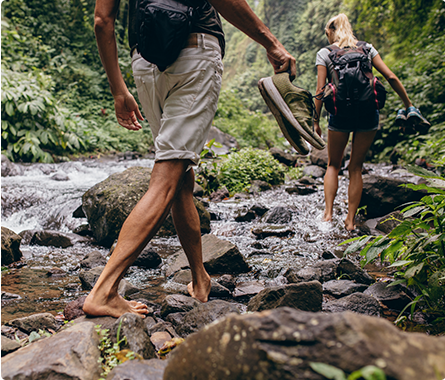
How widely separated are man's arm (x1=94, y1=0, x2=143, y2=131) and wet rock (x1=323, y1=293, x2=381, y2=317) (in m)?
1.64

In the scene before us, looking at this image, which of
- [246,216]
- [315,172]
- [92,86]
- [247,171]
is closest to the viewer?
[246,216]

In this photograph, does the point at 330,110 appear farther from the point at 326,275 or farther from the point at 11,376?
the point at 11,376

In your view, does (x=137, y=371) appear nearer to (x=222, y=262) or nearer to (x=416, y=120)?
(x=222, y=262)

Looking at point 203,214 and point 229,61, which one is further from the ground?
point 229,61

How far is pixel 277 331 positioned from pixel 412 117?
324cm

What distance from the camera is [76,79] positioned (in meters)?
15.3

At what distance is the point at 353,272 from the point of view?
2.18 m

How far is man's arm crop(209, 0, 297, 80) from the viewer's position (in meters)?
1.58

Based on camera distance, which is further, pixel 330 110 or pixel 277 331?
pixel 330 110

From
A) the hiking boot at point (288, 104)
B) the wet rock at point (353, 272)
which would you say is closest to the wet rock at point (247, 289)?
the wet rock at point (353, 272)

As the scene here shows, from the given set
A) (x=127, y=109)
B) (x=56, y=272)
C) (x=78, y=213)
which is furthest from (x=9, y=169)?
(x=127, y=109)

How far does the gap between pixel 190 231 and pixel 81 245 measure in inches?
84.6

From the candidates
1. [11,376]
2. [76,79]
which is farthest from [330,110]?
[76,79]

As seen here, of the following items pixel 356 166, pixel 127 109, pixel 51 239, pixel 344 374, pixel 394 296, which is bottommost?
pixel 51 239
